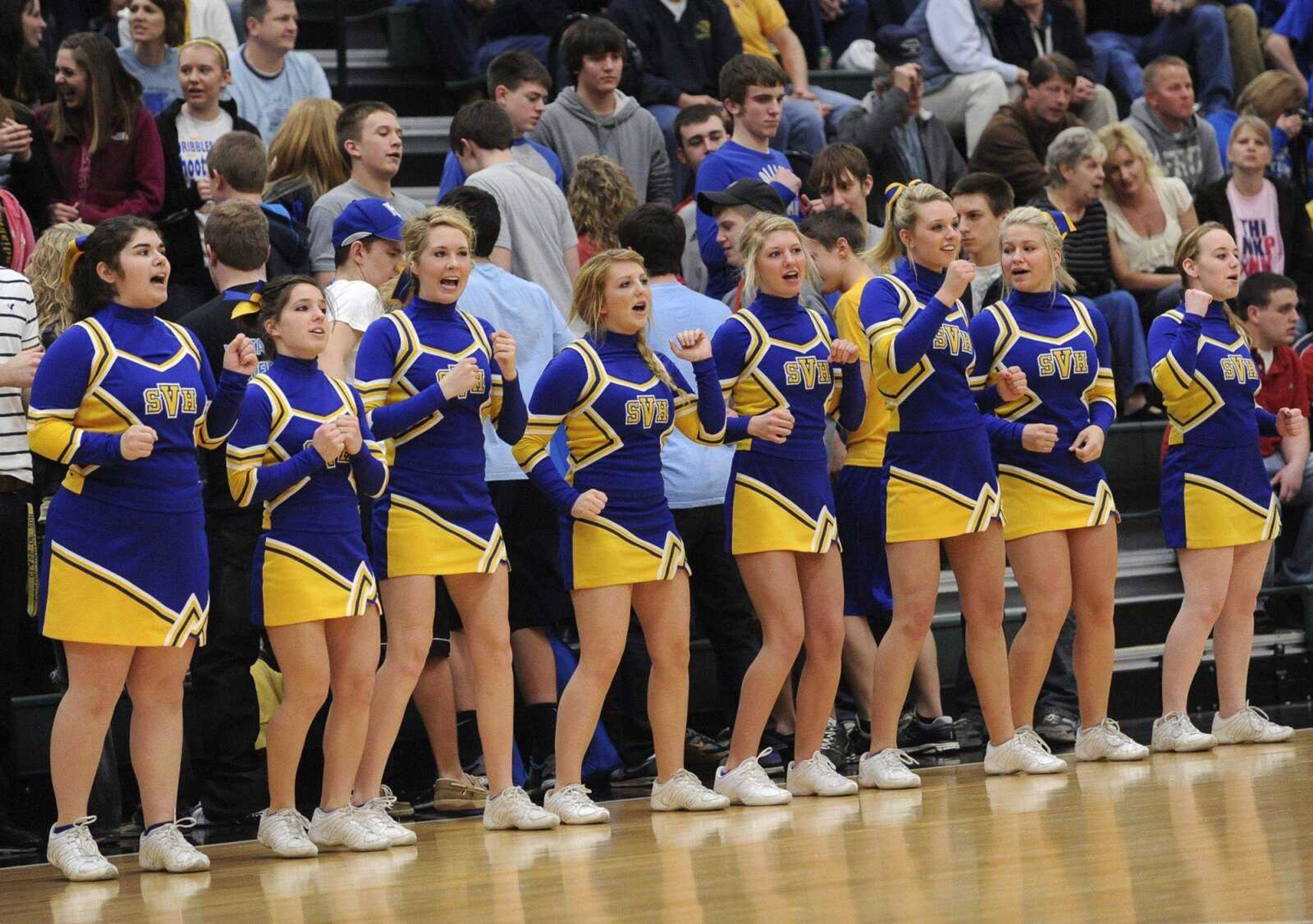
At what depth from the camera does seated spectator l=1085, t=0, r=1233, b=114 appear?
11.0m

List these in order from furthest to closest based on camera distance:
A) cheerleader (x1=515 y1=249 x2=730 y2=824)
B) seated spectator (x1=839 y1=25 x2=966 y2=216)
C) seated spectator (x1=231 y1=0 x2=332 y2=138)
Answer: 1. seated spectator (x1=839 y1=25 x2=966 y2=216)
2. seated spectator (x1=231 y1=0 x2=332 y2=138)
3. cheerleader (x1=515 y1=249 x2=730 y2=824)

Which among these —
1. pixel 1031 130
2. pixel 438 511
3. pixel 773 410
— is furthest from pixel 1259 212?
pixel 438 511

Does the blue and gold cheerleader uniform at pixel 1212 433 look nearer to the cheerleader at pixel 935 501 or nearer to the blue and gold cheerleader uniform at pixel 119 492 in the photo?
the cheerleader at pixel 935 501

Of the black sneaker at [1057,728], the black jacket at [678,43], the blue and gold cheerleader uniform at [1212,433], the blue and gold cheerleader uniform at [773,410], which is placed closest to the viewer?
the blue and gold cheerleader uniform at [773,410]

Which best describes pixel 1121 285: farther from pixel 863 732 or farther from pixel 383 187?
pixel 383 187

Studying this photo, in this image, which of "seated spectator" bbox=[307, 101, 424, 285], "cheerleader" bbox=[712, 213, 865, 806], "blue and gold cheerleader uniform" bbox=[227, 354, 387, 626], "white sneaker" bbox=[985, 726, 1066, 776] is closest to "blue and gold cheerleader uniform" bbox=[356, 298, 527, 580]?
"blue and gold cheerleader uniform" bbox=[227, 354, 387, 626]

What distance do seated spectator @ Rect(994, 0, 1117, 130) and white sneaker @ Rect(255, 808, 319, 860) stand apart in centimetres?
618

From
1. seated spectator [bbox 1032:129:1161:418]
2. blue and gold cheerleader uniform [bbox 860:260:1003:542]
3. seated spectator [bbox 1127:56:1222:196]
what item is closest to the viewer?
blue and gold cheerleader uniform [bbox 860:260:1003:542]

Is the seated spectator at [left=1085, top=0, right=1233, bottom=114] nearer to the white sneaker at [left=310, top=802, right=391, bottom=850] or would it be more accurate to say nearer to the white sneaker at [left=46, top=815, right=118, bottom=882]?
the white sneaker at [left=310, top=802, right=391, bottom=850]

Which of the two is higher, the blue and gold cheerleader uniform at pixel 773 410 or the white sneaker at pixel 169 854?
the blue and gold cheerleader uniform at pixel 773 410

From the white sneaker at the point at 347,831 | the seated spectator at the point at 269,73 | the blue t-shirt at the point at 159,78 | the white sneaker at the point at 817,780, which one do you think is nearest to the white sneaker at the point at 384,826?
the white sneaker at the point at 347,831

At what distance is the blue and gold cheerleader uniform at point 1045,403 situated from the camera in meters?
6.31

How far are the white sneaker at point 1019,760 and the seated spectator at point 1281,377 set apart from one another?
232 centimetres

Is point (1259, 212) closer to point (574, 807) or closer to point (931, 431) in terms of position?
point (931, 431)
